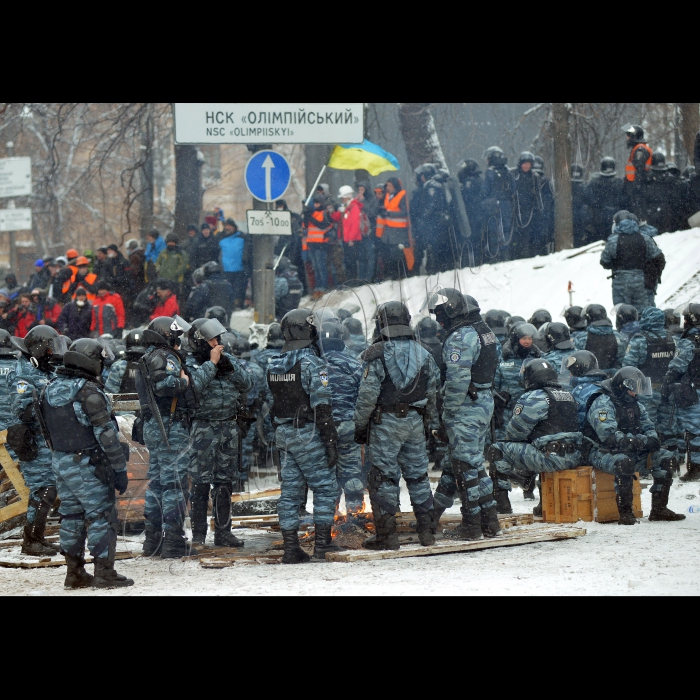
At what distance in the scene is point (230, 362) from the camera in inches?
347

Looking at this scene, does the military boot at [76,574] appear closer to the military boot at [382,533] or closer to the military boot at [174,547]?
the military boot at [174,547]

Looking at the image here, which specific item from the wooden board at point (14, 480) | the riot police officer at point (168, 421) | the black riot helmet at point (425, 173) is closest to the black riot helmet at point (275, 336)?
the riot police officer at point (168, 421)

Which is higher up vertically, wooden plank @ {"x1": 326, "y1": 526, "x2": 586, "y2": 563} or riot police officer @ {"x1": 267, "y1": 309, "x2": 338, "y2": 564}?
riot police officer @ {"x1": 267, "y1": 309, "x2": 338, "y2": 564}

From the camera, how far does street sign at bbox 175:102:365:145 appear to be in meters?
12.1

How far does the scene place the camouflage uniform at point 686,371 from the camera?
1059cm

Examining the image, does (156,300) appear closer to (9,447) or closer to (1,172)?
(1,172)

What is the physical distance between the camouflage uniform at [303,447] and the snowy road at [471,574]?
547 millimetres

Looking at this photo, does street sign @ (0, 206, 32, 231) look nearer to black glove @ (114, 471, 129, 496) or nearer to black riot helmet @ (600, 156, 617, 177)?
black riot helmet @ (600, 156, 617, 177)

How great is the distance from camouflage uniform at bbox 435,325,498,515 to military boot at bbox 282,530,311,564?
1.41m

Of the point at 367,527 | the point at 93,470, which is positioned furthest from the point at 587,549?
the point at 93,470

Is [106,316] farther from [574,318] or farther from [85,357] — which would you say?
[85,357]

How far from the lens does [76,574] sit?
24.7 ft

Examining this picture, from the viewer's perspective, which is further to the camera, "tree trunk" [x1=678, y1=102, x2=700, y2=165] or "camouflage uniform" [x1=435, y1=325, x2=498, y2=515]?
"tree trunk" [x1=678, y1=102, x2=700, y2=165]

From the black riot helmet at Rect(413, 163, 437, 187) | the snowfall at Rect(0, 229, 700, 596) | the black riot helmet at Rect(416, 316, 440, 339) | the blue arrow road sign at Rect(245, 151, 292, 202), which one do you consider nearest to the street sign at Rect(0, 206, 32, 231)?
the black riot helmet at Rect(413, 163, 437, 187)
